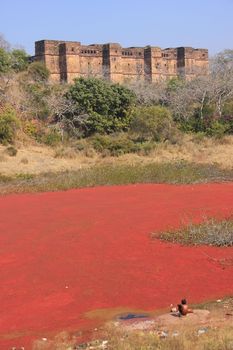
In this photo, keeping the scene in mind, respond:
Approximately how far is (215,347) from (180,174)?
12.7 metres

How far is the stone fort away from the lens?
35.4 m

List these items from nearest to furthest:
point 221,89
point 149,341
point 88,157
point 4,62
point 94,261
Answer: point 149,341 < point 94,261 < point 88,157 < point 221,89 < point 4,62

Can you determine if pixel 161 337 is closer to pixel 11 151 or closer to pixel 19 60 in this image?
pixel 11 151

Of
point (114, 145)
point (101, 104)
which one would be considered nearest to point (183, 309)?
point (114, 145)

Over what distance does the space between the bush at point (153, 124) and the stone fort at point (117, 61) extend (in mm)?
10285

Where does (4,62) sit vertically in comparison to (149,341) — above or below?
above

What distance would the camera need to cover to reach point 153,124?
77.6 ft

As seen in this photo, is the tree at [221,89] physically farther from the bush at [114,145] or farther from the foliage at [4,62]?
the foliage at [4,62]

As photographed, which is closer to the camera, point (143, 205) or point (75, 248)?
point (75, 248)

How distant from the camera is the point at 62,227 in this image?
11.6m

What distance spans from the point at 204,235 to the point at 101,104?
1621 cm

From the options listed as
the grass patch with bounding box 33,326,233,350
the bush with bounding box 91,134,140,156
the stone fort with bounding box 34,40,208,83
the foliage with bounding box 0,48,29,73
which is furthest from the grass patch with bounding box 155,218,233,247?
the stone fort with bounding box 34,40,208,83

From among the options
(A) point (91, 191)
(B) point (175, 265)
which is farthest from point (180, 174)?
(B) point (175, 265)

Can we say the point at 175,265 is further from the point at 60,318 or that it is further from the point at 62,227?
the point at 62,227
